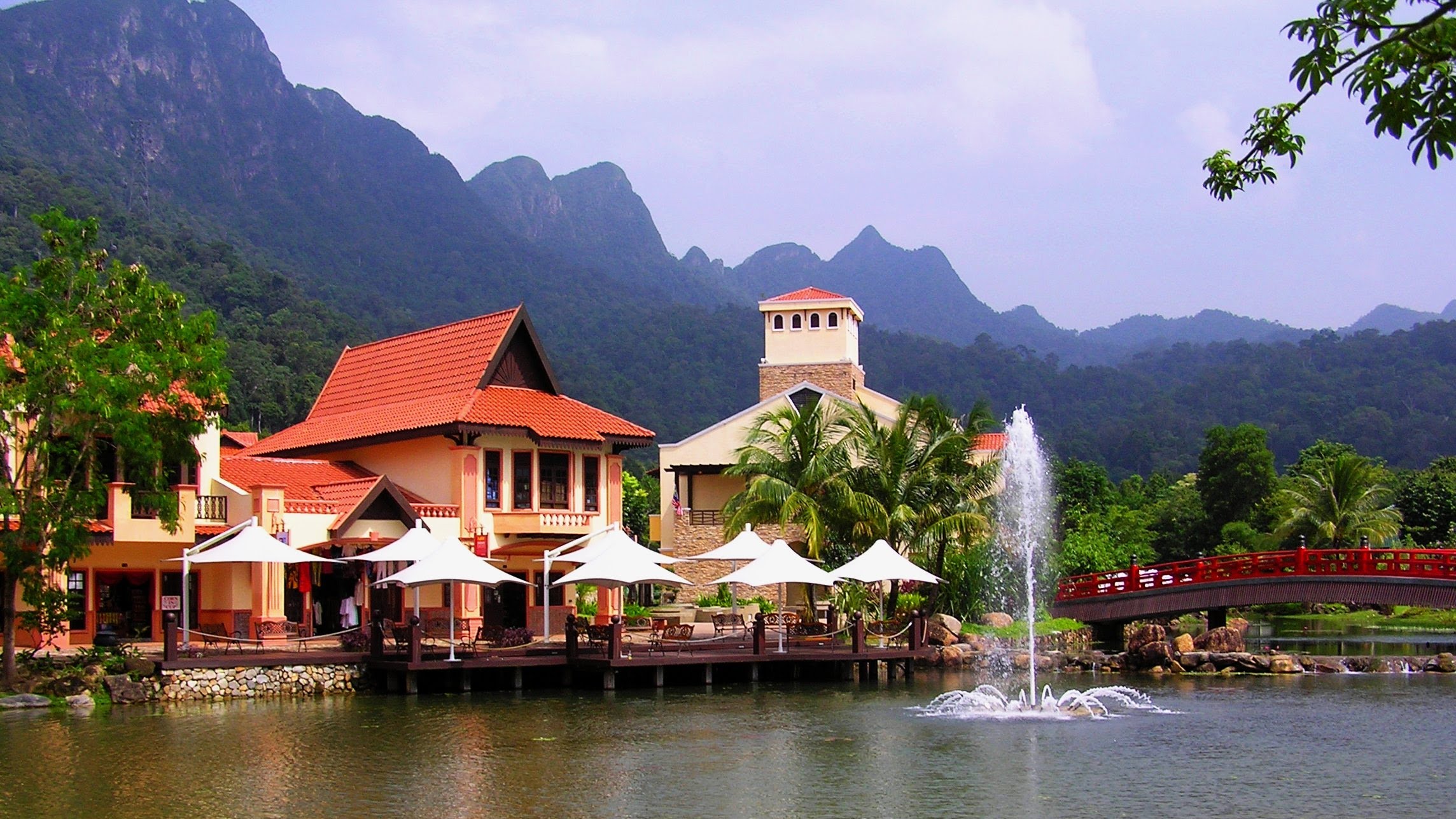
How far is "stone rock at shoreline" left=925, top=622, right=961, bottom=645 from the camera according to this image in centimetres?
3594

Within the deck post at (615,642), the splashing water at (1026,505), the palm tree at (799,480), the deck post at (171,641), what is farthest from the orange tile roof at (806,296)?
the deck post at (171,641)

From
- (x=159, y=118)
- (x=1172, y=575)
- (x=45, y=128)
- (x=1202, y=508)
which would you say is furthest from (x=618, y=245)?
(x=1172, y=575)

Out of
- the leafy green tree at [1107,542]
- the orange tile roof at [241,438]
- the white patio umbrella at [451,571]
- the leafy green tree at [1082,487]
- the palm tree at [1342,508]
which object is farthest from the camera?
the leafy green tree at [1082,487]

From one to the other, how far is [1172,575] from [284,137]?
139 metres

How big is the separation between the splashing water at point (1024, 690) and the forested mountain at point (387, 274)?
3937 centimetres

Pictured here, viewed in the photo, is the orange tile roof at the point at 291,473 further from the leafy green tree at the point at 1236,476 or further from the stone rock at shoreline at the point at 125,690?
the leafy green tree at the point at 1236,476

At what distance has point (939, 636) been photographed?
36000 millimetres

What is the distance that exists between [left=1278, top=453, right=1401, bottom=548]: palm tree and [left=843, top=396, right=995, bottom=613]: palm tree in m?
17.9

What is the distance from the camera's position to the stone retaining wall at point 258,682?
86.2 feet

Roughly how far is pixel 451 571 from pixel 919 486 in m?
14.5

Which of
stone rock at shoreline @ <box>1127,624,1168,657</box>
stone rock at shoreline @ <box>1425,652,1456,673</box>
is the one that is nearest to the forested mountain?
stone rock at shoreline @ <box>1127,624,1168,657</box>

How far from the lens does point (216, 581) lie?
104 ft

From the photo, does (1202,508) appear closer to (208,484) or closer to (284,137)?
(208,484)

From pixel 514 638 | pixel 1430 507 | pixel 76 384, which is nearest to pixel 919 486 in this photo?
pixel 514 638
